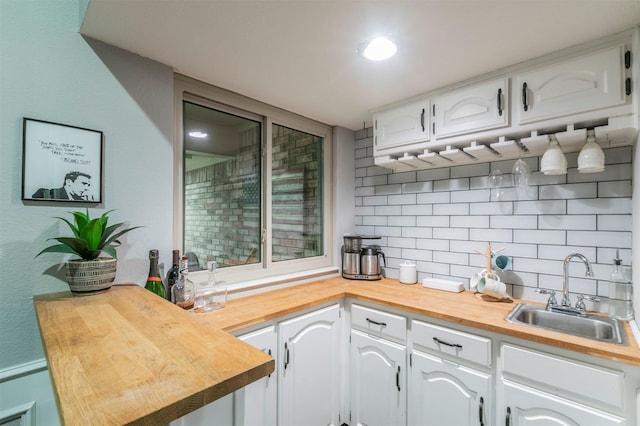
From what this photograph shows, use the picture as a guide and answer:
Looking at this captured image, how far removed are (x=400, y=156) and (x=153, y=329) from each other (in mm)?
1827

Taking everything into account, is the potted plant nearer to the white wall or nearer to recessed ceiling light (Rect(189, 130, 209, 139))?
the white wall

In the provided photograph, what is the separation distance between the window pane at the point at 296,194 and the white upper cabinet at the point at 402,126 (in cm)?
60

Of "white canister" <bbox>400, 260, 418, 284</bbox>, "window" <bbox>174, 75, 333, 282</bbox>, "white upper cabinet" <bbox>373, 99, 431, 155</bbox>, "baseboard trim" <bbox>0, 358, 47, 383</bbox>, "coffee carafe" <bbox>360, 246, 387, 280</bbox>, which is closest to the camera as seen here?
"baseboard trim" <bbox>0, 358, 47, 383</bbox>

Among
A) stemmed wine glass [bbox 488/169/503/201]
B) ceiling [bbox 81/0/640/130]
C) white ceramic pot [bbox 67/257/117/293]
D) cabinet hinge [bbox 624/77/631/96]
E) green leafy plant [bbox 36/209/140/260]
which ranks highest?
ceiling [bbox 81/0/640/130]

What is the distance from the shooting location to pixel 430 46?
54.9 inches

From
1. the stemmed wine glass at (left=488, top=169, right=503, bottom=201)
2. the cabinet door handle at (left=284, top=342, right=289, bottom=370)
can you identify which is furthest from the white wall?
the stemmed wine glass at (left=488, top=169, right=503, bottom=201)

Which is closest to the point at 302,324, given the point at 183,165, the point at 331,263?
the point at 331,263

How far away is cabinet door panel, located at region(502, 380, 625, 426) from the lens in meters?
1.17

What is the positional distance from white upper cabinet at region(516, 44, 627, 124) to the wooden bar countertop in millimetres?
1697

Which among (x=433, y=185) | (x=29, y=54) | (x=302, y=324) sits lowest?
(x=302, y=324)

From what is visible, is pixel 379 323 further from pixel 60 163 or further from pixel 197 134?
pixel 60 163

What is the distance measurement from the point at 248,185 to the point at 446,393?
66.8 inches

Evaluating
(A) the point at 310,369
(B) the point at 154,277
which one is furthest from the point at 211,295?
(A) the point at 310,369

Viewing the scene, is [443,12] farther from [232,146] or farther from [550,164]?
[232,146]
